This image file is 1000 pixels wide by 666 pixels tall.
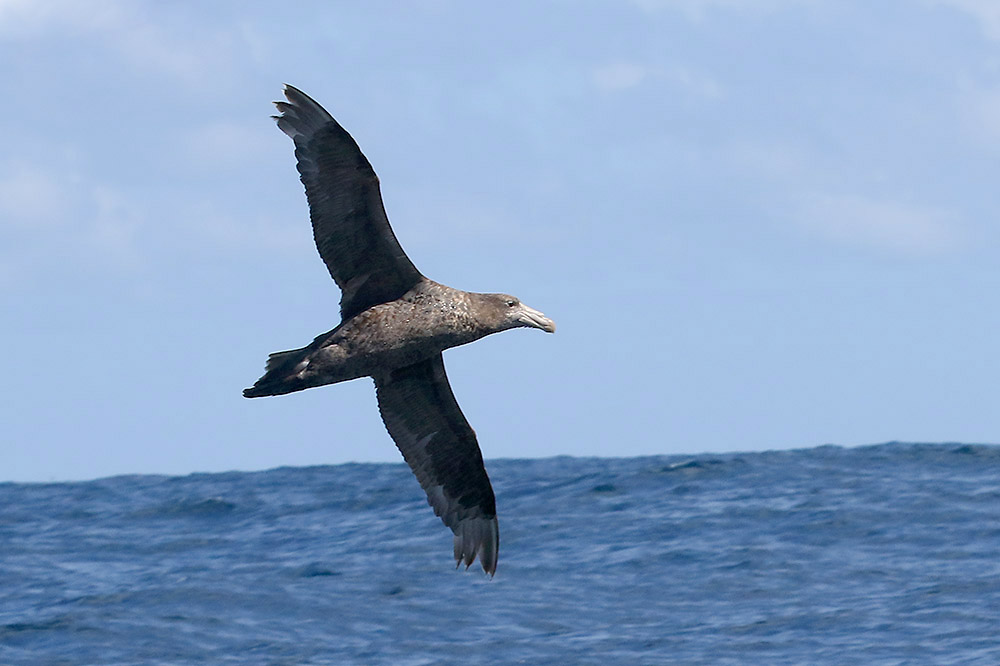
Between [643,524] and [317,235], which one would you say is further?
[643,524]

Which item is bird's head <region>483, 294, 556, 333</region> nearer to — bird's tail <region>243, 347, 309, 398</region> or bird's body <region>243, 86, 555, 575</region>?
bird's body <region>243, 86, 555, 575</region>

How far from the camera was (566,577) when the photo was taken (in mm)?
24266

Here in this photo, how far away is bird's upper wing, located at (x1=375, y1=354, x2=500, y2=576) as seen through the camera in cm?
1381

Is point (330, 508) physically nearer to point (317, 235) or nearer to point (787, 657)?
point (787, 657)

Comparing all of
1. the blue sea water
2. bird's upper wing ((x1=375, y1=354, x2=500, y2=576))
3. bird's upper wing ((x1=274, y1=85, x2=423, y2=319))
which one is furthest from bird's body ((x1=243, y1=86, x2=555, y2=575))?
the blue sea water

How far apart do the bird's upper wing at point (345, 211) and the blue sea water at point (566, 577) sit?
30.1 feet

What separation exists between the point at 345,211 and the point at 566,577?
13671 mm

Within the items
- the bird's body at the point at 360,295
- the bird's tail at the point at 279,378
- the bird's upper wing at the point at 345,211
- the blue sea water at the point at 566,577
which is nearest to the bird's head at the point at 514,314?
the bird's body at the point at 360,295

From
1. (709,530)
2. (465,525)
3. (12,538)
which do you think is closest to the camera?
(465,525)

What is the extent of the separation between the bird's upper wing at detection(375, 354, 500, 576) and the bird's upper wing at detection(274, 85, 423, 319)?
1448 mm

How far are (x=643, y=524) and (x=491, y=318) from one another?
52.9 feet

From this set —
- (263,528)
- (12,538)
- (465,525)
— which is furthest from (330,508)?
(465,525)

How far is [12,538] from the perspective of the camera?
103 feet

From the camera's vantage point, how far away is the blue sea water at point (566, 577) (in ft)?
67.7
